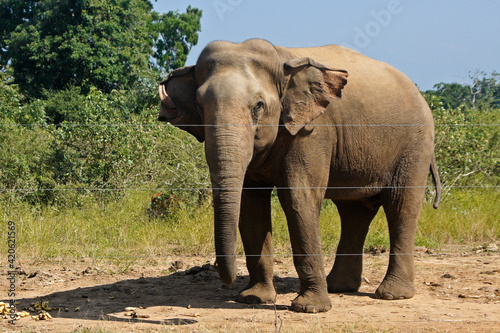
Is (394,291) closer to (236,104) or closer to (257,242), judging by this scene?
(257,242)

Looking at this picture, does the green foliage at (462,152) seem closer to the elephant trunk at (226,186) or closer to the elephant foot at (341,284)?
the elephant foot at (341,284)

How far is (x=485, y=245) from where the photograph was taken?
9781 mm

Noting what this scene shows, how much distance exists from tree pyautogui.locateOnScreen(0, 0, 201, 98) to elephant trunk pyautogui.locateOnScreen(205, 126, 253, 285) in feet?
61.4

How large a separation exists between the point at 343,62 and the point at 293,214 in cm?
181

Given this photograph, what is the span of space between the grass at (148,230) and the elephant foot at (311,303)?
2.77 m

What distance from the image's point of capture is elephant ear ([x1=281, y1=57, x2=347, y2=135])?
605 cm

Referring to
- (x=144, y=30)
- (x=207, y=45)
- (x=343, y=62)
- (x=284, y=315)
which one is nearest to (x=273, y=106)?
(x=207, y=45)

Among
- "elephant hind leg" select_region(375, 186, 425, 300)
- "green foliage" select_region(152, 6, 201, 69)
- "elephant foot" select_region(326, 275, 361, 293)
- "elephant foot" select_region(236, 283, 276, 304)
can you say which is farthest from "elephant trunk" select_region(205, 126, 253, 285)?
"green foliage" select_region(152, 6, 201, 69)

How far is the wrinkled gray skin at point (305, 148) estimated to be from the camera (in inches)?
213

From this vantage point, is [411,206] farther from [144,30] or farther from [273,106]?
[144,30]

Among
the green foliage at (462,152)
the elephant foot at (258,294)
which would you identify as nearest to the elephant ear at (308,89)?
the elephant foot at (258,294)

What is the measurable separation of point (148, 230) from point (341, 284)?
3.54 m

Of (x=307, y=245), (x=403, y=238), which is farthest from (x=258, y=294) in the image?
(x=403, y=238)

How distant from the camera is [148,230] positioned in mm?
9898
